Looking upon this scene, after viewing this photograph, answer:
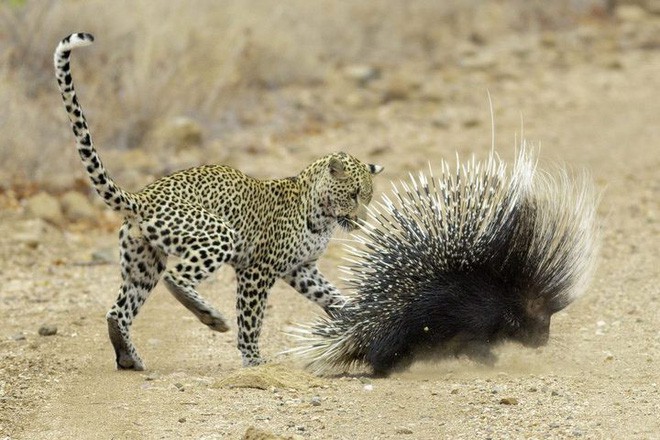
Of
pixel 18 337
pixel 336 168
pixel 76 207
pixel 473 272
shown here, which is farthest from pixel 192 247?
pixel 76 207

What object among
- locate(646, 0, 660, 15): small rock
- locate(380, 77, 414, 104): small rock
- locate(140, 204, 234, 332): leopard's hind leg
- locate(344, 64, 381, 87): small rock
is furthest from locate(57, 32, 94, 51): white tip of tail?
locate(646, 0, 660, 15): small rock

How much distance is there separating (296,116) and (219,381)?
370 inches

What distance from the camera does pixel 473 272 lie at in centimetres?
664

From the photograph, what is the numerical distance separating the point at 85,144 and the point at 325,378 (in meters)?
1.69

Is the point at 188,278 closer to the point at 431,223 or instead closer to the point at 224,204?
the point at 224,204

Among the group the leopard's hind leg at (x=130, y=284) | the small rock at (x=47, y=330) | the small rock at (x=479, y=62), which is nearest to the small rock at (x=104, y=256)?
the small rock at (x=47, y=330)

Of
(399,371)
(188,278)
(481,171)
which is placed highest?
(481,171)

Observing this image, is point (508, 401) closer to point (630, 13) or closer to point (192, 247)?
point (192, 247)

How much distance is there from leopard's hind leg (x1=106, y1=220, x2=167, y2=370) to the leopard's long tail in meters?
0.17

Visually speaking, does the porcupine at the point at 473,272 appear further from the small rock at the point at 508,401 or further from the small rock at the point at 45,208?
the small rock at the point at 45,208

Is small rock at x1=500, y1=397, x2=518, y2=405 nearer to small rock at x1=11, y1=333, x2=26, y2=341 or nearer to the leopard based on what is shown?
the leopard

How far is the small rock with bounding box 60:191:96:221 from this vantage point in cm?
1084

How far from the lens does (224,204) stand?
6.58 meters

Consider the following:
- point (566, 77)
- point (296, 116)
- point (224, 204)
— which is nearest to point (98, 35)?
point (296, 116)
